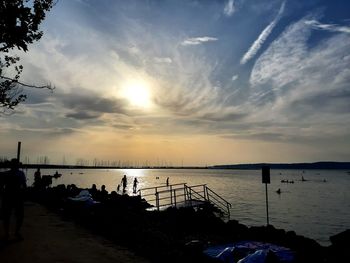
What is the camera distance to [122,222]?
16.3 metres

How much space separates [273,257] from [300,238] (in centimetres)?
1081

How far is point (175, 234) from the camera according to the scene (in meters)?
21.3

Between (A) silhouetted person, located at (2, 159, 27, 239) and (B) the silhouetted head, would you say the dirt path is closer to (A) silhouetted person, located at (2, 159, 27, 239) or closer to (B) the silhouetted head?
(A) silhouetted person, located at (2, 159, 27, 239)

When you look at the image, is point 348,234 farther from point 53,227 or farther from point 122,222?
point 53,227

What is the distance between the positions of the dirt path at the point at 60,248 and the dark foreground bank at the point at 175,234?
62 centimetres

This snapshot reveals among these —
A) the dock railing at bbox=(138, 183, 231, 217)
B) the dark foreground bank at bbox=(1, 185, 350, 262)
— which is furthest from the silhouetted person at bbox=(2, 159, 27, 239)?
the dock railing at bbox=(138, 183, 231, 217)

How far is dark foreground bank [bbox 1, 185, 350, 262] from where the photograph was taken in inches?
465

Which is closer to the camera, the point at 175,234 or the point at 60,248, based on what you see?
the point at 60,248

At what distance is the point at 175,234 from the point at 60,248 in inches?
435

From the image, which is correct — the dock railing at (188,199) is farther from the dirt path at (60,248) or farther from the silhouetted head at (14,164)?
the silhouetted head at (14,164)

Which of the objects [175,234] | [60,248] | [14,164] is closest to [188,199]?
[175,234]

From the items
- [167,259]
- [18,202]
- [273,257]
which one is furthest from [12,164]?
[273,257]

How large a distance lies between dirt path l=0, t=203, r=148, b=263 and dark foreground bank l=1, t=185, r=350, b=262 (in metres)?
0.62

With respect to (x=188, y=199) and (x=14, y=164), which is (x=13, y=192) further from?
(x=188, y=199)
